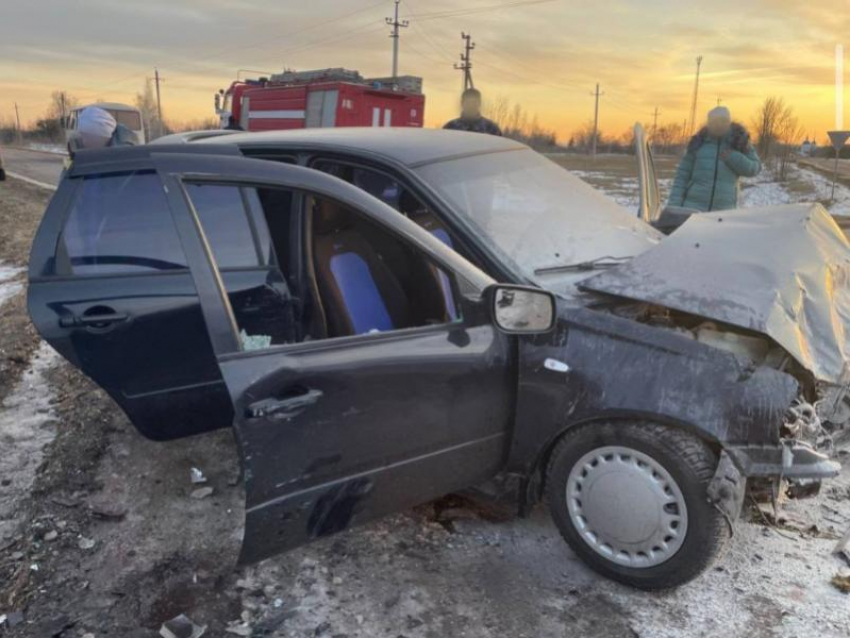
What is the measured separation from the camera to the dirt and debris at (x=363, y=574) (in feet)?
8.42

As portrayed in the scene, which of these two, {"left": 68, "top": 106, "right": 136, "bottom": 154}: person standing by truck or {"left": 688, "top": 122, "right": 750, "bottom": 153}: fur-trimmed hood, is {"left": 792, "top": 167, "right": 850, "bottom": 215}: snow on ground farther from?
{"left": 68, "top": 106, "right": 136, "bottom": 154}: person standing by truck

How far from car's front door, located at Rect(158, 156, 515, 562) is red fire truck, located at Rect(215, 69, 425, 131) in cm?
1151

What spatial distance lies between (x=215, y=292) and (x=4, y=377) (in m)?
3.28

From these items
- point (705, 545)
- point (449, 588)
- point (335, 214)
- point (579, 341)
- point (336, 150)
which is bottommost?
point (449, 588)

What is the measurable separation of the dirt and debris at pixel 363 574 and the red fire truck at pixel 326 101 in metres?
11.3

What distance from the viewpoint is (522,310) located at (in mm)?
2588

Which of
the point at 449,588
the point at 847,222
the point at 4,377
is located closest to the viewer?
the point at 449,588

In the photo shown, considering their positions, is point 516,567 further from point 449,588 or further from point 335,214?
point 335,214

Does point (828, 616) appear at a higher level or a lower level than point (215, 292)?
lower

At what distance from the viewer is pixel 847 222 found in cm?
1366

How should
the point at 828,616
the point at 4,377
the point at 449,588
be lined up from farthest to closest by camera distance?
the point at 4,377 < the point at 449,588 < the point at 828,616

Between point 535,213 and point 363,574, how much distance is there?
1.82 meters

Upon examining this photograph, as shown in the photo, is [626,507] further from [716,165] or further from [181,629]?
[716,165]

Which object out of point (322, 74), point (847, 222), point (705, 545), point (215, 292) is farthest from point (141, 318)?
point (847, 222)
